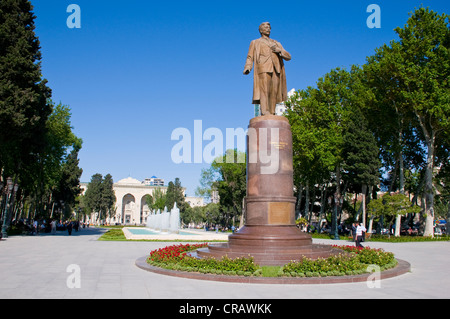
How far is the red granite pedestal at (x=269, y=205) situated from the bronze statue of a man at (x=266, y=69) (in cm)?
97

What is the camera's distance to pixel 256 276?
29.9ft

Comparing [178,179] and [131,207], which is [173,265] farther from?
[131,207]

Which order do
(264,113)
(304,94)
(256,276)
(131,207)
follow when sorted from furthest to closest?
(131,207) → (304,94) → (264,113) → (256,276)

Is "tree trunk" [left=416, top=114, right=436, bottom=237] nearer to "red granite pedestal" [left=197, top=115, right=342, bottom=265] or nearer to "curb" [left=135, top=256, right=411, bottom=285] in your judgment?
"red granite pedestal" [left=197, top=115, right=342, bottom=265]

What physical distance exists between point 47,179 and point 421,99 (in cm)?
3608

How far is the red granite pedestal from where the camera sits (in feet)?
36.3

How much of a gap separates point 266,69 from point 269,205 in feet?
16.1

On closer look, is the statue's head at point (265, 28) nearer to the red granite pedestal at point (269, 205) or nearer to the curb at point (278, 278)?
the red granite pedestal at point (269, 205)

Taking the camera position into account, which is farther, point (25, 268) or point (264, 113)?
point (264, 113)

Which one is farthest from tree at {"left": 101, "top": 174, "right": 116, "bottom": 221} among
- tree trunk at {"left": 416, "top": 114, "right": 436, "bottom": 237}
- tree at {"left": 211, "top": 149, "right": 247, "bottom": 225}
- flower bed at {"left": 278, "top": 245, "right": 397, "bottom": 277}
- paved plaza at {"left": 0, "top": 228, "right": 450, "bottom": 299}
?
flower bed at {"left": 278, "top": 245, "right": 397, "bottom": 277}

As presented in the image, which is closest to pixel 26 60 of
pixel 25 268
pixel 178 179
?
pixel 25 268

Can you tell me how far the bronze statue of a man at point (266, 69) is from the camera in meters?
13.5

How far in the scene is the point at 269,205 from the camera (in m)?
11.9

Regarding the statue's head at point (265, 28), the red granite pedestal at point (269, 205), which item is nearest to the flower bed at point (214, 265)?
the red granite pedestal at point (269, 205)
